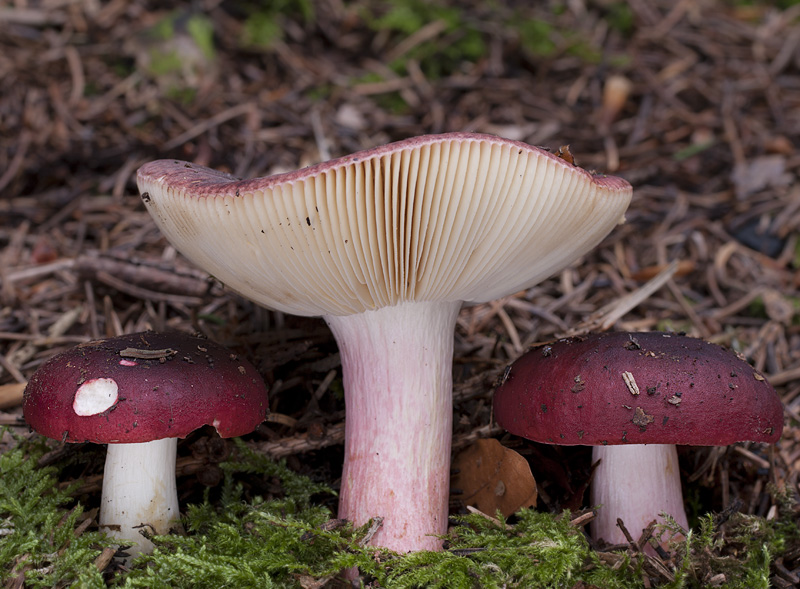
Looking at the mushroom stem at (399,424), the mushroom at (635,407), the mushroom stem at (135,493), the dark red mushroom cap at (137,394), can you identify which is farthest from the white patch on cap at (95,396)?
the mushroom at (635,407)

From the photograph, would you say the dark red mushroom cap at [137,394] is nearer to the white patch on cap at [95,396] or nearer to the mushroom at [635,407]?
the white patch on cap at [95,396]

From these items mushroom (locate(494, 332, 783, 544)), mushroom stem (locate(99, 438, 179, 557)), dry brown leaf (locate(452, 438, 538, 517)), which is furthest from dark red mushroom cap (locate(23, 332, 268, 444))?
mushroom (locate(494, 332, 783, 544))

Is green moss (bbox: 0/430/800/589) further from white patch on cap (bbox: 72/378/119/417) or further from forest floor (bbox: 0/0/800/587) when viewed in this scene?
white patch on cap (bbox: 72/378/119/417)

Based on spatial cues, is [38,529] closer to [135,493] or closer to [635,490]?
[135,493]

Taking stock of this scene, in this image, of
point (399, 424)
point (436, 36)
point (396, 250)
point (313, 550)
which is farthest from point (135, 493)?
point (436, 36)

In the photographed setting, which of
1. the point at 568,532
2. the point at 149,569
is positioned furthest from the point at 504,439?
the point at 149,569

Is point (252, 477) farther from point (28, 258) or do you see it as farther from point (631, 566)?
point (28, 258)
